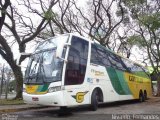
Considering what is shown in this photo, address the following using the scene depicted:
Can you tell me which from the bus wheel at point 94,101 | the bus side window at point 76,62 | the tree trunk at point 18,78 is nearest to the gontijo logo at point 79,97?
the bus side window at point 76,62

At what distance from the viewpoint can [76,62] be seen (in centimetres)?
1401

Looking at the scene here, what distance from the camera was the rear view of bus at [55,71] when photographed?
12727 millimetres

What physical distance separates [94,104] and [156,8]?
18.2 m

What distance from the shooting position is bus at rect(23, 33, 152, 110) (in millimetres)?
12828

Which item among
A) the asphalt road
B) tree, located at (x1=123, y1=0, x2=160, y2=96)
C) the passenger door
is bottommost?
the asphalt road

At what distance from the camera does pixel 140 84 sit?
23.5 m

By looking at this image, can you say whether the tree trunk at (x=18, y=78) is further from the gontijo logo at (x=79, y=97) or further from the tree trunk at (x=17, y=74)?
the gontijo logo at (x=79, y=97)

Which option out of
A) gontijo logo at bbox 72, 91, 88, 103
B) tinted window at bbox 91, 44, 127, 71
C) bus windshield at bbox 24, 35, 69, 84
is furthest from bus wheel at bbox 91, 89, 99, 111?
bus windshield at bbox 24, 35, 69, 84

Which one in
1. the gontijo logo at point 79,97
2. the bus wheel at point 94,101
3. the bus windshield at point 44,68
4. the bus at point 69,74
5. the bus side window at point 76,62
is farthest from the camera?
the bus wheel at point 94,101

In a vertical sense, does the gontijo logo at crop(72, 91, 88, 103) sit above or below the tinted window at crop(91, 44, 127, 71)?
below

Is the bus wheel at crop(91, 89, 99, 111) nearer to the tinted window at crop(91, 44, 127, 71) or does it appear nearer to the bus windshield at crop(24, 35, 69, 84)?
the tinted window at crop(91, 44, 127, 71)

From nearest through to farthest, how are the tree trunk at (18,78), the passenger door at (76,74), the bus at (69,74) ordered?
the bus at (69,74) → the passenger door at (76,74) → the tree trunk at (18,78)

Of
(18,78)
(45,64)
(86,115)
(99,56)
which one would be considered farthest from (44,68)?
(18,78)

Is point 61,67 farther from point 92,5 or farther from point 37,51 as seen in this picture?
point 92,5
